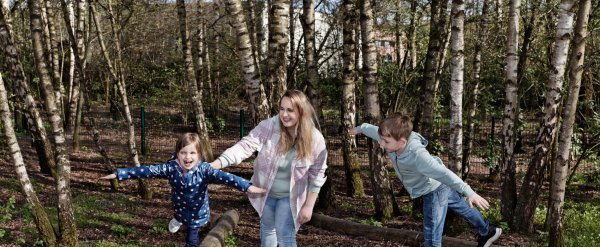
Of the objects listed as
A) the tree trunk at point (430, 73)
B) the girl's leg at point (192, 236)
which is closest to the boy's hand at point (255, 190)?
the girl's leg at point (192, 236)

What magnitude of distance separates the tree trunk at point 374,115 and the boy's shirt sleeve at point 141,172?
14.5ft

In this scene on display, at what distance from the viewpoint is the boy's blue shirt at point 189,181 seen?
468cm

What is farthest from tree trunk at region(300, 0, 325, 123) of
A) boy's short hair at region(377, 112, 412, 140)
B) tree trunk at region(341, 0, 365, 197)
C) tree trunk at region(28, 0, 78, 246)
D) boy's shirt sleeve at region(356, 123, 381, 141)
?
boy's short hair at region(377, 112, 412, 140)

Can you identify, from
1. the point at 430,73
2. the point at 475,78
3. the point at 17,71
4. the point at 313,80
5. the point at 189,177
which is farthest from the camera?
the point at 475,78

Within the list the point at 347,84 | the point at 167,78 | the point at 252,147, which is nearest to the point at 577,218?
the point at 347,84

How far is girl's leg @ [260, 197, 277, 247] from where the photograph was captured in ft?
15.2

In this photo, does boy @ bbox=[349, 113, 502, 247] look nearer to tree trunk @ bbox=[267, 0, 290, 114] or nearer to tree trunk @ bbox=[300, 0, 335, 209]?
tree trunk @ bbox=[267, 0, 290, 114]

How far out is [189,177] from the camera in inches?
196

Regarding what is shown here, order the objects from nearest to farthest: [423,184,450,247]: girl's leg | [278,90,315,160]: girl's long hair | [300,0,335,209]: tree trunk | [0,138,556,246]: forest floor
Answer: [278,90,315,160]: girl's long hair
[423,184,450,247]: girl's leg
[0,138,556,246]: forest floor
[300,0,335,209]: tree trunk

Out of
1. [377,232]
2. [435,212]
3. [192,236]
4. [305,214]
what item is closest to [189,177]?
[192,236]

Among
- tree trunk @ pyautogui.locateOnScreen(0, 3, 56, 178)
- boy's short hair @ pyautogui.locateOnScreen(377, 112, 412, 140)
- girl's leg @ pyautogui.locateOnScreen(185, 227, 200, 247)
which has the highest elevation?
tree trunk @ pyautogui.locateOnScreen(0, 3, 56, 178)

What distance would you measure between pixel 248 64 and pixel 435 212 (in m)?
4.17

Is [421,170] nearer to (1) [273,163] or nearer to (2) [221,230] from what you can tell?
(1) [273,163]

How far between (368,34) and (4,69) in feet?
38.4
